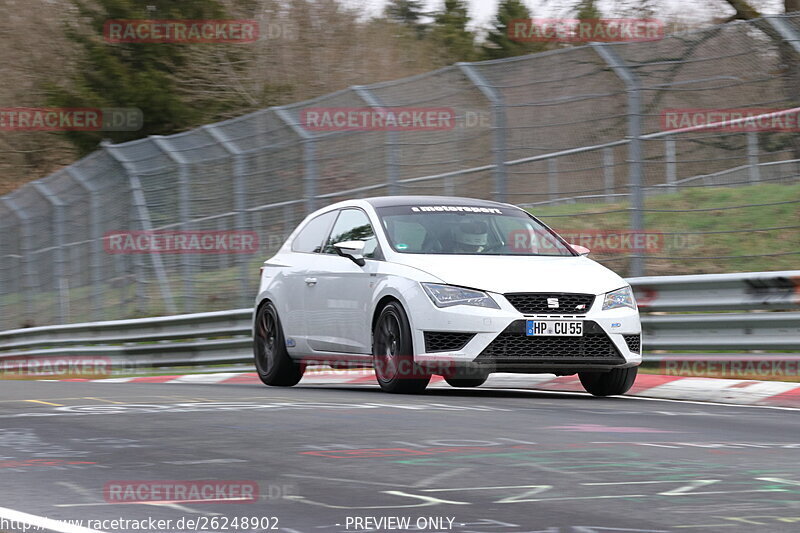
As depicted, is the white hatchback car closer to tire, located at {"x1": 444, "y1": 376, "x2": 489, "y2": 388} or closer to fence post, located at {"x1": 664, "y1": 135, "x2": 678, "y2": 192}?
tire, located at {"x1": 444, "y1": 376, "x2": 489, "y2": 388}

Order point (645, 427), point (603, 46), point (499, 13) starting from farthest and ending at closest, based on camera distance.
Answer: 1. point (499, 13)
2. point (603, 46)
3. point (645, 427)

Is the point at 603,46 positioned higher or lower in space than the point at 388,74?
lower

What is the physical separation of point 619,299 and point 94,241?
513 inches

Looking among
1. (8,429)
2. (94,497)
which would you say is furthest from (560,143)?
(94,497)

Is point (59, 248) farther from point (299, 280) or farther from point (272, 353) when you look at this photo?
point (299, 280)

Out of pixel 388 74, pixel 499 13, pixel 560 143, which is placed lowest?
pixel 560 143

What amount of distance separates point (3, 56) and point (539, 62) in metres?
32.7

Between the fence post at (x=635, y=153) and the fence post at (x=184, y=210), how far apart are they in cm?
778

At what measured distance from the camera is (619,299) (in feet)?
33.1

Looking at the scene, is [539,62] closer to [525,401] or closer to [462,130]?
[462,130]

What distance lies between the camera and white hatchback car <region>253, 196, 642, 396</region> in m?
9.70

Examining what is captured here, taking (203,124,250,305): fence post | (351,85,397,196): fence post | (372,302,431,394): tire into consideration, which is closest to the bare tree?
(203,124,250,305): fence post

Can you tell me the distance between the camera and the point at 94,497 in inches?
210

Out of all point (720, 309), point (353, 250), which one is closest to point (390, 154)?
point (353, 250)
